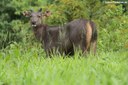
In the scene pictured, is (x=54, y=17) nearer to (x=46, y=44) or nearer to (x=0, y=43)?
(x=46, y=44)

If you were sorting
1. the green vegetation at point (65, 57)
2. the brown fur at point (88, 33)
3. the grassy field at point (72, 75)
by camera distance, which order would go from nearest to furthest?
the grassy field at point (72, 75) → the green vegetation at point (65, 57) → the brown fur at point (88, 33)

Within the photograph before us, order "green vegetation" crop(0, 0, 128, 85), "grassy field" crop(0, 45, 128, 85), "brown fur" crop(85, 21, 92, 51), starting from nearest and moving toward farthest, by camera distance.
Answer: "grassy field" crop(0, 45, 128, 85)
"green vegetation" crop(0, 0, 128, 85)
"brown fur" crop(85, 21, 92, 51)

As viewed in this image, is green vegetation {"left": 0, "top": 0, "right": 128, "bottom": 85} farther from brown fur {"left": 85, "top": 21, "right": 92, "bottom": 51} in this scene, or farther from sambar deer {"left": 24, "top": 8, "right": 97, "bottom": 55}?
brown fur {"left": 85, "top": 21, "right": 92, "bottom": 51}

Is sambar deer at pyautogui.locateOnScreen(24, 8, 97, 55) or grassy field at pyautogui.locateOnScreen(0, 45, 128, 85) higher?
grassy field at pyautogui.locateOnScreen(0, 45, 128, 85)

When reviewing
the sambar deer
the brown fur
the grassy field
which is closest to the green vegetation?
the grassy field

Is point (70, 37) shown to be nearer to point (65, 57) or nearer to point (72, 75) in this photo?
point (65, 57)

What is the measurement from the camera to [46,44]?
37.0 feet

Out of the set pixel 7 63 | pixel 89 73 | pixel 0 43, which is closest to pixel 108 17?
pixel 0 43

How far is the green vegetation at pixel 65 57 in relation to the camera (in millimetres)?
5223

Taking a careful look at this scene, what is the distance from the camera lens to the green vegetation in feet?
17.1

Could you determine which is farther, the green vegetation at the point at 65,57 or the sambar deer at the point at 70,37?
the sambar deer at the point at 70,37

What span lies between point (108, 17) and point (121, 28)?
77 cm

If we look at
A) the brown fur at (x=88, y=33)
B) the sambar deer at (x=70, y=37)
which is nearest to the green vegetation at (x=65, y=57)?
the sambar deer at (x=70, y=37)

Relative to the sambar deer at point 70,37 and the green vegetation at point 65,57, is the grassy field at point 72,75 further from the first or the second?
the sambar deer at point 70,37
